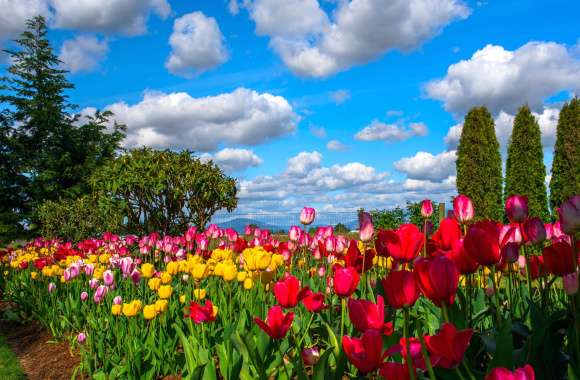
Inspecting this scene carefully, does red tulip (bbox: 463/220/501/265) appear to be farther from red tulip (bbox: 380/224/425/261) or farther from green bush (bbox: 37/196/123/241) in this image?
green bush (bbox: 37/196/123/241)

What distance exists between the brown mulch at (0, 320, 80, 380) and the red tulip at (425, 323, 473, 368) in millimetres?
3617

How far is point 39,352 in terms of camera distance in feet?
16.4

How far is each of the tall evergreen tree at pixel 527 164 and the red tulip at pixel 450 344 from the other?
47.4 ft

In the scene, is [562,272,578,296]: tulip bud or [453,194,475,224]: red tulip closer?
[562,272,578,296]: tulip bud

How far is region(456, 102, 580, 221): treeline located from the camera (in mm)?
13742

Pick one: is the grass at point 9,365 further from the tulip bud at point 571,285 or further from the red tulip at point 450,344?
the tulip bud at point 571,285

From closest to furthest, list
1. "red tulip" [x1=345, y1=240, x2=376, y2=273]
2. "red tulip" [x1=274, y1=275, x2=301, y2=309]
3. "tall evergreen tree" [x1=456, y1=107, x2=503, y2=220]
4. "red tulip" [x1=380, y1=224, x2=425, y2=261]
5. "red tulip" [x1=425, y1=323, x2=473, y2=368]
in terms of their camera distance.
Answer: "red tulip" [x1=425, y1=323, x2=473, y2=368] → "red tulip" [x1=380, y1=224, x2=425, y2=261] → "red tulip" [x1=274, y1=275, x2=301, y2=309] → "red tulip" [x1=345, y1=240, x2=376, y2=273] → "tall evergreen tree" [x1=456, y1=107, x2=503, y2=220]

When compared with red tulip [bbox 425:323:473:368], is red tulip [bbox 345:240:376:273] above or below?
above

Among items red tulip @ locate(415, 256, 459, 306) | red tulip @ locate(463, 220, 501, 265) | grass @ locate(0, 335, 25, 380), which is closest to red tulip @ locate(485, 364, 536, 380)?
red tulip @ locate(415, 256, 459, 306)

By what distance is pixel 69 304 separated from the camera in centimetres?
496

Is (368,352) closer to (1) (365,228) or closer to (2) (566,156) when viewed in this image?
(1) (365,228)

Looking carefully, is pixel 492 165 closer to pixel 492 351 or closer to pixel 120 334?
pixel 120 334

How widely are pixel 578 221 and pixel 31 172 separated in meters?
25.7

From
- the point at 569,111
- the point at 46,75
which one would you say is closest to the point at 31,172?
the point at 46,75
